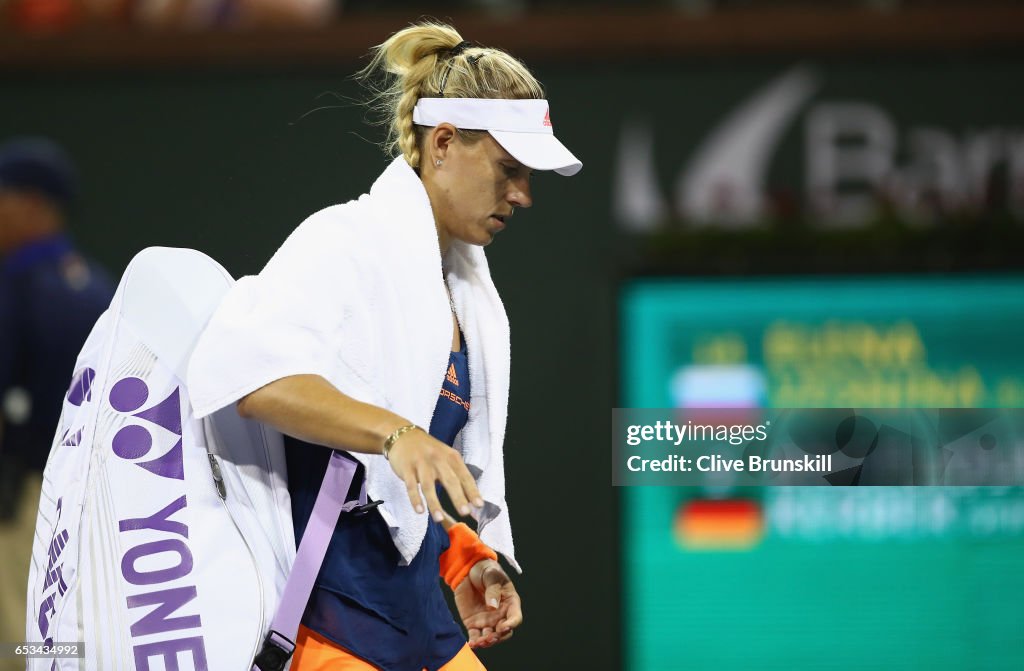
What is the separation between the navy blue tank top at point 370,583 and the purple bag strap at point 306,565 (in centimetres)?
5

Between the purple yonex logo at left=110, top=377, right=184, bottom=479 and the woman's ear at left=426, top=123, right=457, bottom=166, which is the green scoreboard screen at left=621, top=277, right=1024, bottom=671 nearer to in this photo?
the woman's ear at left=426, top=123, right=457, bottom=166

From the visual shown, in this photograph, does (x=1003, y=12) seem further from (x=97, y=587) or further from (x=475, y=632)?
(x=97, y=587)

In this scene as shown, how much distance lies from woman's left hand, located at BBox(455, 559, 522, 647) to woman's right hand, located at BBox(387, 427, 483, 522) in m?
0.46

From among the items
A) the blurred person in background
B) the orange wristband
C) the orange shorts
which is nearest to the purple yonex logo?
the orange shorts

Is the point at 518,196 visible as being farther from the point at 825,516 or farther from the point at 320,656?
the point at 825,516

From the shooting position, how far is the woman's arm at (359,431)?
4.82 feet

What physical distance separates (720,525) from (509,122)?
84.8 inches

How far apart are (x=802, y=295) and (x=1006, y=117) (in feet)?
2.67

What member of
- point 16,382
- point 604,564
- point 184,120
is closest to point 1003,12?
point 604,564

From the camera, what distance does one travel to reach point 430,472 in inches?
57.8

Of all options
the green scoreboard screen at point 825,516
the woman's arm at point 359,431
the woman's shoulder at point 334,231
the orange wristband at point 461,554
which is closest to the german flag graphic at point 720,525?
the green scoreboard screen at point 825,516

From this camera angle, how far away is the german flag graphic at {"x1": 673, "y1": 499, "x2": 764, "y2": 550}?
3.72 m

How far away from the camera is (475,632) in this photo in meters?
1.95

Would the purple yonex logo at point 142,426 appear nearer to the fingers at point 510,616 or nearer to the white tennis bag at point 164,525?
the white tennis bag at point 164,525
